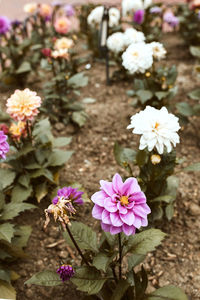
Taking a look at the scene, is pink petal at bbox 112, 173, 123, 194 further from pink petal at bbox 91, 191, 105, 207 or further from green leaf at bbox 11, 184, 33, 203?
green leaf at bbox 11, 184, 33, 203

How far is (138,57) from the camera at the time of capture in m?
2.74

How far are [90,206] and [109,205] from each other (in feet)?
4.01

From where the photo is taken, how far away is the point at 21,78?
4207mm

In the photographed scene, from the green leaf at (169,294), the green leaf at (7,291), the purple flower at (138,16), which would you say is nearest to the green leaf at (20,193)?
the green leaf at (7,291)

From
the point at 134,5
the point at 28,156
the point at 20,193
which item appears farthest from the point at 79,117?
the point at 134,5

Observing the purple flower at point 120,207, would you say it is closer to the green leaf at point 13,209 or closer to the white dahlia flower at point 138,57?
the green leaf at point 13,209

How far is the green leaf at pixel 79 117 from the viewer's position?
342 cm

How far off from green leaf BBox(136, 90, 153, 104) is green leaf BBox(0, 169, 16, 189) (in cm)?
128

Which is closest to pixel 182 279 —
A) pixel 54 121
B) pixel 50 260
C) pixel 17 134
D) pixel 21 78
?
pixel 50 260

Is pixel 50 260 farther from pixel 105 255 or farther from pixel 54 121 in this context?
pixel 54 121

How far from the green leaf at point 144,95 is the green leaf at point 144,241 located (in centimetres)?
154

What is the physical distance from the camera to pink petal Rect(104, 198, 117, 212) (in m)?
1.47

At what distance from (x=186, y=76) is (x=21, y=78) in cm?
195

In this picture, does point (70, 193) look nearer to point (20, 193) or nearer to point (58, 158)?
point (20, 193)
